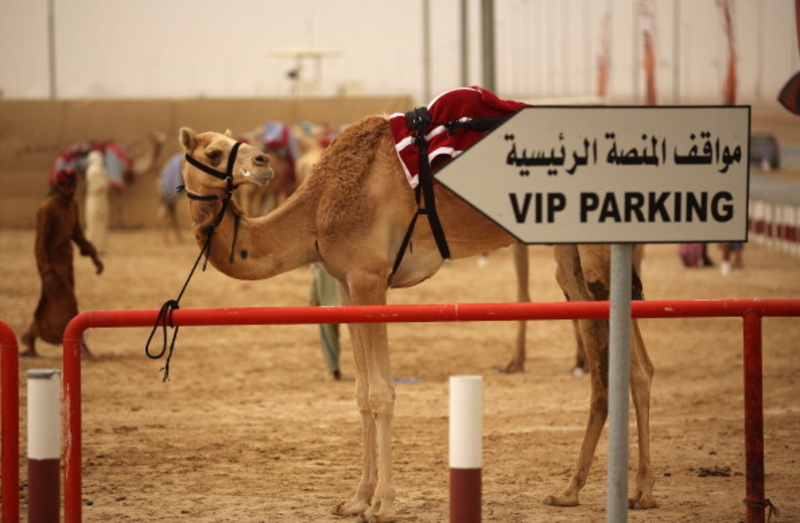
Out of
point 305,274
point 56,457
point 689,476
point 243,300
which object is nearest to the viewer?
point 56,457

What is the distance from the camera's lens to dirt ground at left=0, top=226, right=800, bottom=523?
7.80 m

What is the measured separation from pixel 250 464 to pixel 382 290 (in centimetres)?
210

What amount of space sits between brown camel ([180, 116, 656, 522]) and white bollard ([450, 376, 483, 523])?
6.54 feet

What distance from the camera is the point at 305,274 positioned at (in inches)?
917

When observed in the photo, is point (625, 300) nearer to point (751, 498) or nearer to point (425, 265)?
point (751, 498)

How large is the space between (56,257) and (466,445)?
9163 mm

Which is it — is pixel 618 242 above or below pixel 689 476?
above

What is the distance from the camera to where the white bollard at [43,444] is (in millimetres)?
5609

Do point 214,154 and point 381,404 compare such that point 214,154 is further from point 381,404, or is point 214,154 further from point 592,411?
point 592,411

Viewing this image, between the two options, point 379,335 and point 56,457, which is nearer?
point 56,457

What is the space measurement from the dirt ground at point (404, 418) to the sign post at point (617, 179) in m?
2.80

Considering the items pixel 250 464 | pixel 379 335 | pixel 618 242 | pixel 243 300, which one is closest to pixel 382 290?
pixel 379 335

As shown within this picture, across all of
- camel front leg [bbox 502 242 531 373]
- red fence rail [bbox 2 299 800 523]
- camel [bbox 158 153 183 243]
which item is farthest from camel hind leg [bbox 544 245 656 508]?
→ camel [bbox 158 153 183 243]

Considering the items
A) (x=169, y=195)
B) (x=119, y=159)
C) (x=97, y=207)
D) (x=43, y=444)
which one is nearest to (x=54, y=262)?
(x=43, y=444)
